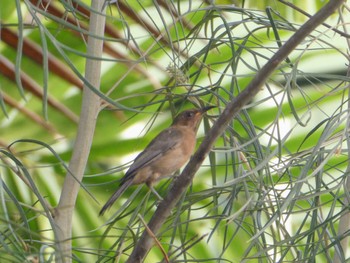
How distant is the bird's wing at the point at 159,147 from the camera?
2.22m

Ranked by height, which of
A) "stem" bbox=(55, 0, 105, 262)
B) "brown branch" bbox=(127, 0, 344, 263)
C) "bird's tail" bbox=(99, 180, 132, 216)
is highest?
"bird's tail" bbox=(99, 180, 132, 216)

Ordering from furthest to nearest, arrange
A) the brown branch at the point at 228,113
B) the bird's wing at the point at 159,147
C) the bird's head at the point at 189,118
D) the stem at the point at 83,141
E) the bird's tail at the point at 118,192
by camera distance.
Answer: the bird's head at the point at 189,118
the bird's wing at the point at 159,147
the bird's tail at the point at 118,192
the stem at the point at 83,141
the brown branch at the point at 228,113

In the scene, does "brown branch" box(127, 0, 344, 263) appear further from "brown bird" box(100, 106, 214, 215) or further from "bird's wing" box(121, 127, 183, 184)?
"bird's wing" box(121, 127, 183, 184)

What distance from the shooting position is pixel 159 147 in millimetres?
2311

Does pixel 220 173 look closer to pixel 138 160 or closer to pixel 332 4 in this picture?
pixel 138 160

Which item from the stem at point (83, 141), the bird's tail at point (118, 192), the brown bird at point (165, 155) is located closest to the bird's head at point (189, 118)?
the brown bird at point (165, 155)

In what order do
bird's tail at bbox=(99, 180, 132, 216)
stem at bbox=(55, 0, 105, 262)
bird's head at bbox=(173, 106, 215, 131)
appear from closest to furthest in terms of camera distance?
stem at bbox=(55, 0, 105, 262)
bird's tail at bbox=(99, 180, 132, 216)
bird's head at bbox=(173, 106, 215, 131)

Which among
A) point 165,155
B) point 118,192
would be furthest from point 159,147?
point 118,192

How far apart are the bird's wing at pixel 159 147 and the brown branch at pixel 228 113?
89cm

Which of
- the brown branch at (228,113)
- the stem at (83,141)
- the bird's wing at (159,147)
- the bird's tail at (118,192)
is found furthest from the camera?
the bird's wing at (159,147)

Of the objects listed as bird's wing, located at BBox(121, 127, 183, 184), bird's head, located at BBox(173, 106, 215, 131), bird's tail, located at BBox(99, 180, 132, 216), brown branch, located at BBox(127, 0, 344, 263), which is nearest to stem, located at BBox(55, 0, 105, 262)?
brown branch, located at BBox(127, 0, 344, 263)

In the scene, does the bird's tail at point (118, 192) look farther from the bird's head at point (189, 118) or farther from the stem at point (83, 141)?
the stem at point (83, 141)

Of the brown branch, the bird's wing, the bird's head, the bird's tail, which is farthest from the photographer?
the bird's head

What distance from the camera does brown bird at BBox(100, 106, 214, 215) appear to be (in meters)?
2.12
